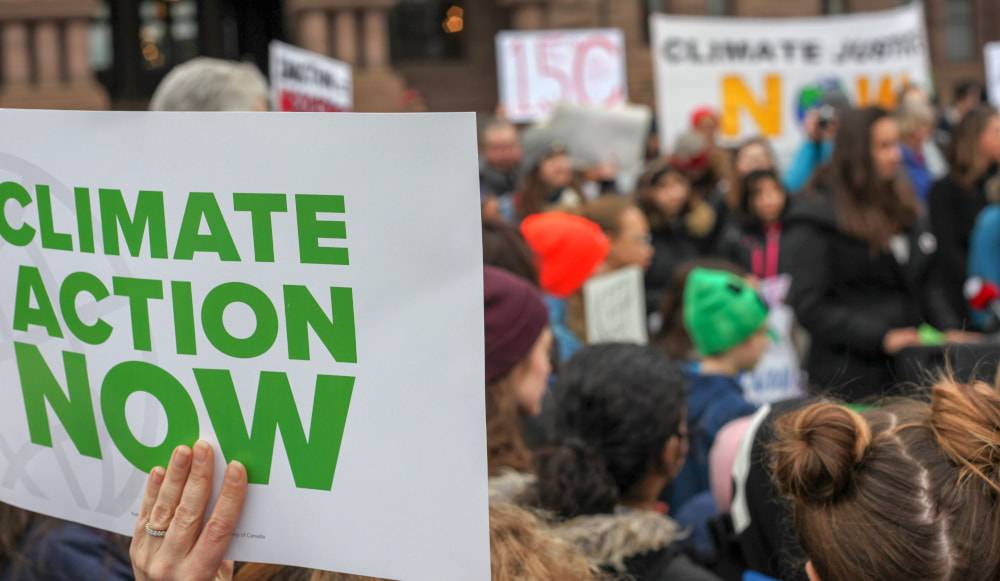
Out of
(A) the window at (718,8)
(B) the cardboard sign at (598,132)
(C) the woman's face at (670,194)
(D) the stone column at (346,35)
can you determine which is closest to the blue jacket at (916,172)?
(C) the woman's face at (670,194)

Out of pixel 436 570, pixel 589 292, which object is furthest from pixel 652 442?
pixel 589 292

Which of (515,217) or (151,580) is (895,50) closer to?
(515,217)

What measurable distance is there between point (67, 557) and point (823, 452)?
138 cm

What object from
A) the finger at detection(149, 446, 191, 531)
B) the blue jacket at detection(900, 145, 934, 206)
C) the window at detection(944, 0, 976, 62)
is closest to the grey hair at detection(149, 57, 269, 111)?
the finger at detection(149, 446, 191, 531)

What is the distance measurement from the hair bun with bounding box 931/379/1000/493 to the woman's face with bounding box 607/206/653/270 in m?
3.76

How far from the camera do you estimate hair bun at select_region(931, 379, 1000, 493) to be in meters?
1.77

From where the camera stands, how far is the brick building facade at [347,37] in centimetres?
1669

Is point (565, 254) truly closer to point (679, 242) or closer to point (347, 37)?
point (679, 242)

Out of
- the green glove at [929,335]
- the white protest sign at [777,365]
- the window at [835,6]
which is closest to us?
the green glove at [929,335]

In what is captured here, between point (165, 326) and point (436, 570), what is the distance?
0.50 meters

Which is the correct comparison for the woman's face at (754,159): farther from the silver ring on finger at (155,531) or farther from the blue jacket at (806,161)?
the silver ring on finger at (155,531)

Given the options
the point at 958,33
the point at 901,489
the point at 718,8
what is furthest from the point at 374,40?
the point at 901,489

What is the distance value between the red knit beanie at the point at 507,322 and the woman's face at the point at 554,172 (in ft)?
15.2

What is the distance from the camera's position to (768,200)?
7715 millimetres
